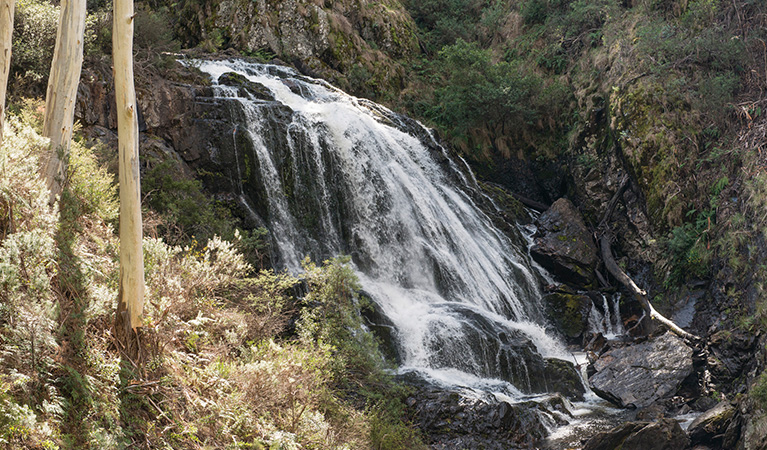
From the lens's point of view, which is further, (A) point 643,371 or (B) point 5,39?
(A) point 643,371

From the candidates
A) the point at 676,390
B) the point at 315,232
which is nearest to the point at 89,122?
the point at 315,232

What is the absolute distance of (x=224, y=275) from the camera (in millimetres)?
7324

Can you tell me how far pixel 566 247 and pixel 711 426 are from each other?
669cm

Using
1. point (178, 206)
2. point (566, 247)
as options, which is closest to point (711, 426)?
point (566, 247)

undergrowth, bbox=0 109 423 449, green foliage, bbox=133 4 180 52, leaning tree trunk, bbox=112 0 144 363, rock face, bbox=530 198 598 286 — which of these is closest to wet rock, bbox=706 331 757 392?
rock face, bbox=530 198 598 286

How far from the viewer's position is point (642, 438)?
25.1ft

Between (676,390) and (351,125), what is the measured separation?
9233 millimetres

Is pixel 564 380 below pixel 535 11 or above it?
below

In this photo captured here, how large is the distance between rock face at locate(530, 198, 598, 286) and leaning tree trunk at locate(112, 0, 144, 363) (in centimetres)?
1103

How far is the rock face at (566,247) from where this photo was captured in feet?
45.9

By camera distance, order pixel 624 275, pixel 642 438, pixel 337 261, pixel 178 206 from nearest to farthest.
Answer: pixel 642 438 → pixel 337 261 → pixel 178 206 → pixel 624 275

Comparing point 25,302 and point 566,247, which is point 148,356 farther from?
point 566,247

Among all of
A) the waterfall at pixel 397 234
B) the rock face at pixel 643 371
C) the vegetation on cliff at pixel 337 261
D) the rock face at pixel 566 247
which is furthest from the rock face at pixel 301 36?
the rock face at pixel 643 371

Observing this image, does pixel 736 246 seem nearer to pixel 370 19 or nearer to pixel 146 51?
pixel 146 51
